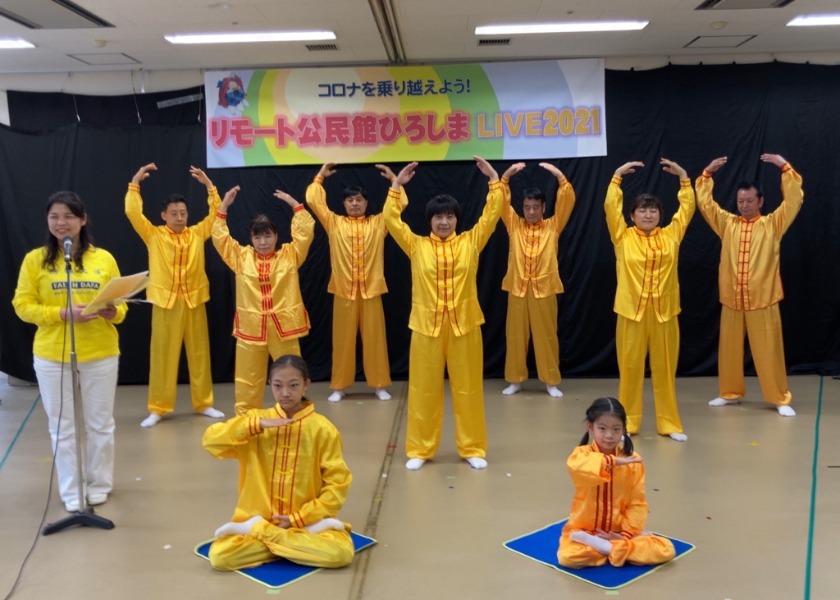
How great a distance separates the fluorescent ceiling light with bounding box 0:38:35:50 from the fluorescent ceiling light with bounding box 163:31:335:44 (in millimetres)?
960

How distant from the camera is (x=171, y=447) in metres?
4.91

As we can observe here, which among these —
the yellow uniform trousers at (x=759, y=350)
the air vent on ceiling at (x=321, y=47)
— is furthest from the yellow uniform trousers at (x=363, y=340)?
the yellow uniform trousers at (x=759, y=350)

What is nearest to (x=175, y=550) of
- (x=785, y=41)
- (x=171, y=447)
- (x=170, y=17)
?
(x=171, y=447)

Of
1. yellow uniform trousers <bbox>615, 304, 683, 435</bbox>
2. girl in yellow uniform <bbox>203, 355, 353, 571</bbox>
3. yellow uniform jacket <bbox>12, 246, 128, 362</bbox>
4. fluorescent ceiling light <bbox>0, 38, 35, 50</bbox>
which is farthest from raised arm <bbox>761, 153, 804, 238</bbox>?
fluorescent ceiling light <bbox>0, 38, 35, 50</bbox>

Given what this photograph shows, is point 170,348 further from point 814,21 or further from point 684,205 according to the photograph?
point 814,21

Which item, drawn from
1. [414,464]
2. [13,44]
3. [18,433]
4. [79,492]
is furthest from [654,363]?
[13,44]

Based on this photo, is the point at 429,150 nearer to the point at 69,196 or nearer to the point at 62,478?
the point at 69,196

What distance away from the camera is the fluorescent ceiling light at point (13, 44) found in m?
5.56

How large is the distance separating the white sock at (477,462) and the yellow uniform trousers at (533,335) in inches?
67.7

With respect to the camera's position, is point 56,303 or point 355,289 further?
point 355,289

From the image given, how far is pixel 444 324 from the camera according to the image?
4406mm

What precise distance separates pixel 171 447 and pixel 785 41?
510cm

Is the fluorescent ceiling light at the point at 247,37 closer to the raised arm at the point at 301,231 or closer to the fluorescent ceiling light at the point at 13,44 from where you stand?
the fluorescent ceiling light at the point at 13,44

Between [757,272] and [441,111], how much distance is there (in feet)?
8.45
